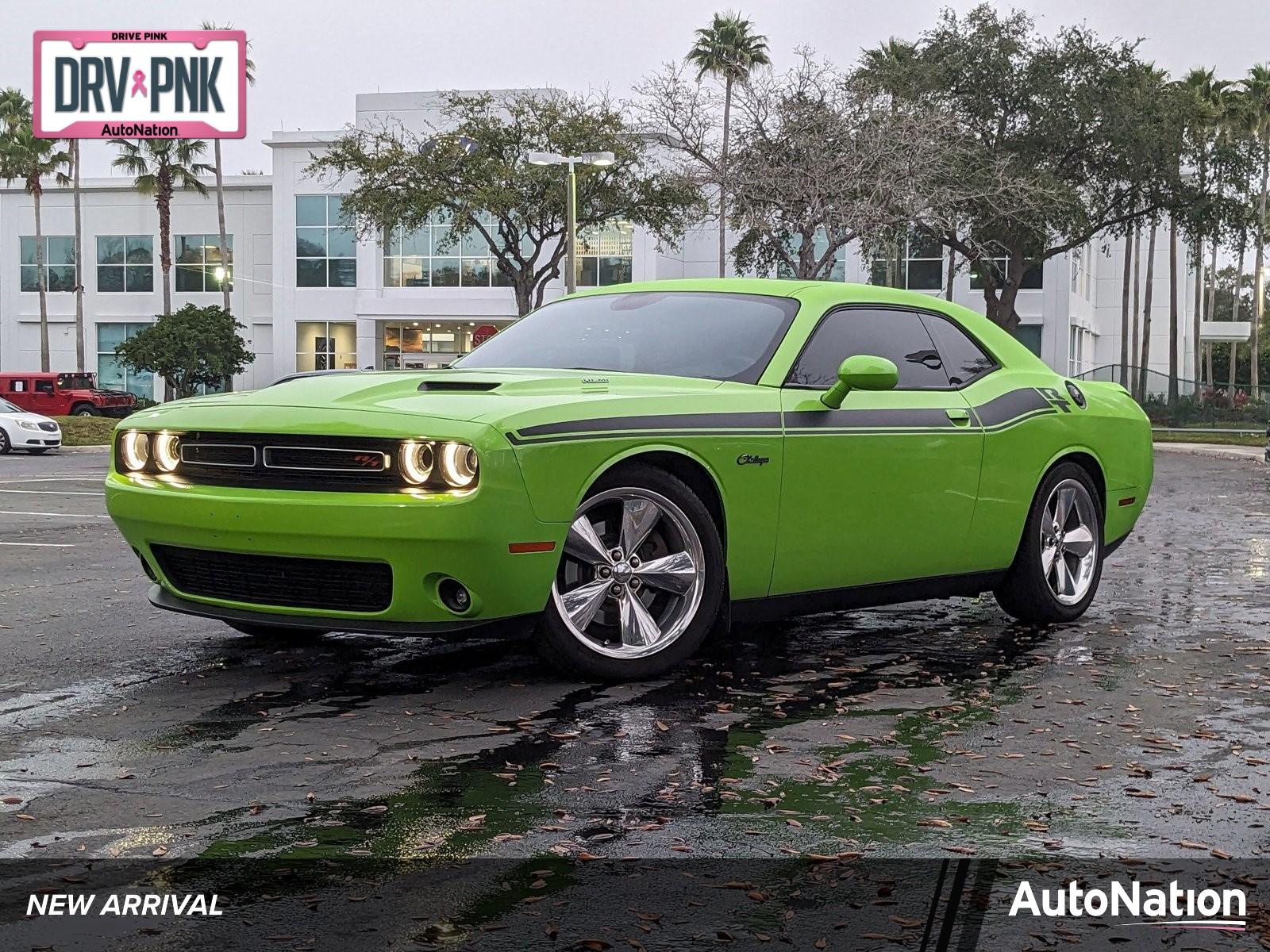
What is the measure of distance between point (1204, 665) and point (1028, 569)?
3.68 feet

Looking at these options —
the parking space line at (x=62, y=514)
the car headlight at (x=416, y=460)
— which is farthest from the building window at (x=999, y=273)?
the car headlight at (x=416, y=460)

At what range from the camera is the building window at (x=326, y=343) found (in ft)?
215

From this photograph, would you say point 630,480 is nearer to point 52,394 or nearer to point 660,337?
point 660,337

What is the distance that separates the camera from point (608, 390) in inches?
244

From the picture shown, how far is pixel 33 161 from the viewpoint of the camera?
216ft

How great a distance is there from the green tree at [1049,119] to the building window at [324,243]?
23.7 metres

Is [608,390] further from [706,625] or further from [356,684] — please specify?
[356,684]

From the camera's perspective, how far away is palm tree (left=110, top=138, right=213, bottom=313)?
63094 mm

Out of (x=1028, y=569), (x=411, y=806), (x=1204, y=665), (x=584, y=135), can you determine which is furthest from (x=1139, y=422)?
(x=584, y=135)

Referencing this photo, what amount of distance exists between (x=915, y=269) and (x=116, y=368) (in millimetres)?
33818

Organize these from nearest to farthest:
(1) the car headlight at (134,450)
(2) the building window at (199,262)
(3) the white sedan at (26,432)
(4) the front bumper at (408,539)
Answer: (4) the front bumper at (408,539)
(1) the car headlight at (134,450)
(3) the white sedan at (26,432)
(2) the building window at (199,262)

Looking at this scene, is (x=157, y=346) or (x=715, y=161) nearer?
(x=715, y=161)

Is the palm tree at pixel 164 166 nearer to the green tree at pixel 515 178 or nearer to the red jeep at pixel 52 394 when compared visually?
the red jeep at pixel 52 394

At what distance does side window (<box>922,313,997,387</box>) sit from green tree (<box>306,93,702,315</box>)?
34.3 meters
